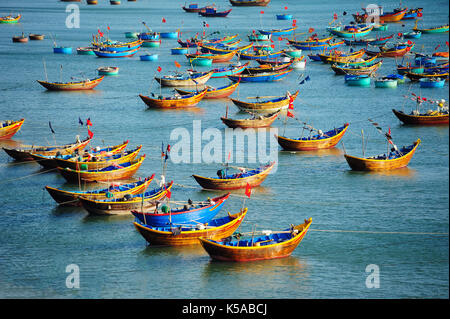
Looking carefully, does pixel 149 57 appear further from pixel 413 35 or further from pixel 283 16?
pixel 283 16

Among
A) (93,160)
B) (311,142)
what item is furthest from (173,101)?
(93,160)

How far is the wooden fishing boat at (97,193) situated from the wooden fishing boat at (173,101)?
29.2 metres

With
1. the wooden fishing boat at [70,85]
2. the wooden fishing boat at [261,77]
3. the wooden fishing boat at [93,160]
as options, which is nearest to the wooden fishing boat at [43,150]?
the wooden fishing boat at [93,160]

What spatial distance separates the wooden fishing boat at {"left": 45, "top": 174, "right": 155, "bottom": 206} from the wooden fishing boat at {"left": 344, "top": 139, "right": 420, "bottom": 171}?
14.4 meters

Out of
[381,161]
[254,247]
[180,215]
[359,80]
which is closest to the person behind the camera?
[254,247]

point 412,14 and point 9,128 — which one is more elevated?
point 412,14

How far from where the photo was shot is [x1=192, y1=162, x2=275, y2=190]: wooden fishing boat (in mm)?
47125

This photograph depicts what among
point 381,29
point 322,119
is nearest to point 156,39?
point 381,29

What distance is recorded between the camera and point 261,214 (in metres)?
43.5

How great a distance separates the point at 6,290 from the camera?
35.2 m

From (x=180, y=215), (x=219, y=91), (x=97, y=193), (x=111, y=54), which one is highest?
(x=180, y=215)

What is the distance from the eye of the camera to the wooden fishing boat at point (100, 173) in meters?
50.3

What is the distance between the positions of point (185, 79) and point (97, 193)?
4132cm

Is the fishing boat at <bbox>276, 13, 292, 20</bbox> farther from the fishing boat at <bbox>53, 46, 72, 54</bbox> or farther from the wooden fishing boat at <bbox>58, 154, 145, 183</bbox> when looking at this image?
the wooden fishing boat at <bbox>58, 154, 145, 183</bbox>
